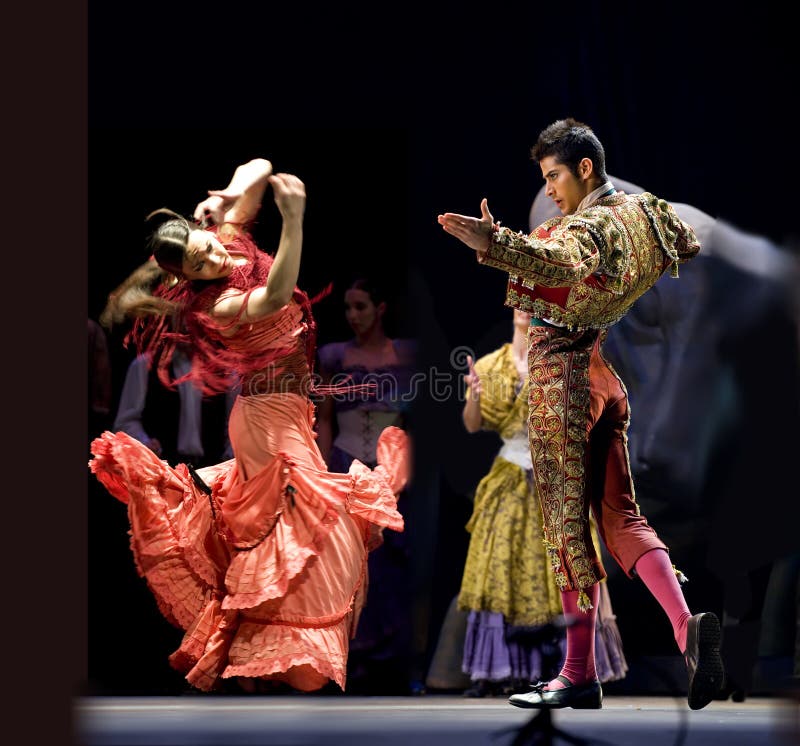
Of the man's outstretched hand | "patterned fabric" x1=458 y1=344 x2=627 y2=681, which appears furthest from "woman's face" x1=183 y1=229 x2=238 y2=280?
"patterned fabric" x1=458 y1=344 x2=627 y2=681

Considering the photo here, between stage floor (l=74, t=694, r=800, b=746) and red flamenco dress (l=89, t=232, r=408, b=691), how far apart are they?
0.16 m

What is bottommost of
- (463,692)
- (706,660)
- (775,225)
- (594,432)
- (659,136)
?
(463,692)

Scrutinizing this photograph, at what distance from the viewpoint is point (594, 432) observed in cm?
329

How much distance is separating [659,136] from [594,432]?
2061 millimetres

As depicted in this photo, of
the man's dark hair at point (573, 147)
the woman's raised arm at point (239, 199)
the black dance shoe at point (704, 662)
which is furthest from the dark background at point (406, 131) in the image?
the black dance shoe at point (704, 662)

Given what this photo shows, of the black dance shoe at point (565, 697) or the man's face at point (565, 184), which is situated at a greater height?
the man's face at point (565, 184)

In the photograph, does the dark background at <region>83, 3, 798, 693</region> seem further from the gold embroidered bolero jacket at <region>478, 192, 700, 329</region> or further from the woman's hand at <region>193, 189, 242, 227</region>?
the gold embroidered bolero jacket at <region>478, 192, 700, 329</region>

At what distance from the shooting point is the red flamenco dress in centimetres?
360

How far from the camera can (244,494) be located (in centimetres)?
369

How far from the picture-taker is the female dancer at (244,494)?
11.7ft

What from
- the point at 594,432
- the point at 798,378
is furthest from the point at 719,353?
the point at 594,432

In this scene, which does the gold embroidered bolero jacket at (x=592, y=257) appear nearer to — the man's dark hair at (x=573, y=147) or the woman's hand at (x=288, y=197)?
the man's dark hair at (x=573, y=147)

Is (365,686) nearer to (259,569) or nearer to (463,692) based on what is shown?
(463,692)

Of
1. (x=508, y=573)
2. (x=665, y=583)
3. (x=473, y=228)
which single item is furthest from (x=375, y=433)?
(x=473, y=228)
